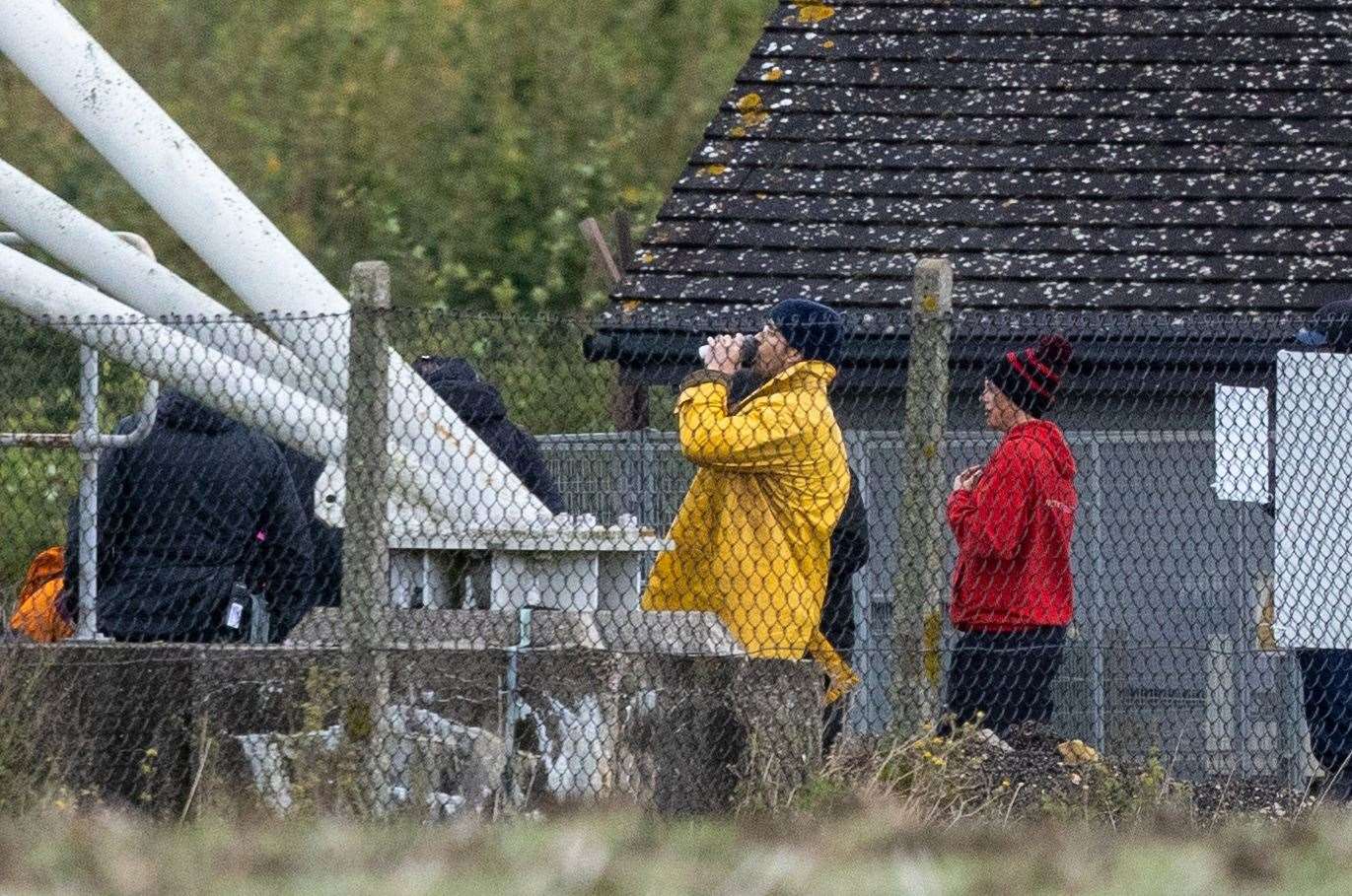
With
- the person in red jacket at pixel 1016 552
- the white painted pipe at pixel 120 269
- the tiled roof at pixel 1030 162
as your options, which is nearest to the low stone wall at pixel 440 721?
the person in red jacket at pixel 1016 552

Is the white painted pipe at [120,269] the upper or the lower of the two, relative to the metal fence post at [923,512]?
upper

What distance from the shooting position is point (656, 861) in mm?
2686

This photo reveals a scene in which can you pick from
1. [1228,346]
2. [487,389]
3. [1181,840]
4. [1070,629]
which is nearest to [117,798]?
[487,389]

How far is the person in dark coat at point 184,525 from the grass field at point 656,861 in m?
5.06

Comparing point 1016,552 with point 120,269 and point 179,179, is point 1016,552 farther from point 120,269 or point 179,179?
point 120,269

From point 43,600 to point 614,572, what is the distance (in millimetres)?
1957

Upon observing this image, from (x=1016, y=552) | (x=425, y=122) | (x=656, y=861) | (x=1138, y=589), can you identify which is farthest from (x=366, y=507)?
(x=425, y=122)

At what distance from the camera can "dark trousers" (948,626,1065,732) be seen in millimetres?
7848

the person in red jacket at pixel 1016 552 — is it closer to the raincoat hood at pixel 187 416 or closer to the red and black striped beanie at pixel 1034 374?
the red and black striped beanie at pixel 1034 374

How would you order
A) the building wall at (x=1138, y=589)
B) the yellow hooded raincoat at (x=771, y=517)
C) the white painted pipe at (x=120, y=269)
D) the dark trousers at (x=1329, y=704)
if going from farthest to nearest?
the building wall at (x=1138, y=589) < the dark trousers at (x=1329, y=704) < the white painted pipe at (x=120, y=269) < the yellow hooded raincoat at (x=771, y=517)

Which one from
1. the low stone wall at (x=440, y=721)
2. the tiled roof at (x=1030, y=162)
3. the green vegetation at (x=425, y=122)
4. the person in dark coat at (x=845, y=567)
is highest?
the green vegetation at (x=425, y=122)

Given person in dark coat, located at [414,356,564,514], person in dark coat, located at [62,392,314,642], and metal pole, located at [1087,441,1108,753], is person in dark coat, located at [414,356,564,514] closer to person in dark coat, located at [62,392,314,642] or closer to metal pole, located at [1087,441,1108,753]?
person in dark coat, located at [62,392,314,642]

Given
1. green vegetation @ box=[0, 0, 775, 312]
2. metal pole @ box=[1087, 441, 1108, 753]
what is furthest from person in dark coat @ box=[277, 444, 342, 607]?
green vegetation @ box=[0, 0, 775, 312]

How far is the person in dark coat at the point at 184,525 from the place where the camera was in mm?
7781
